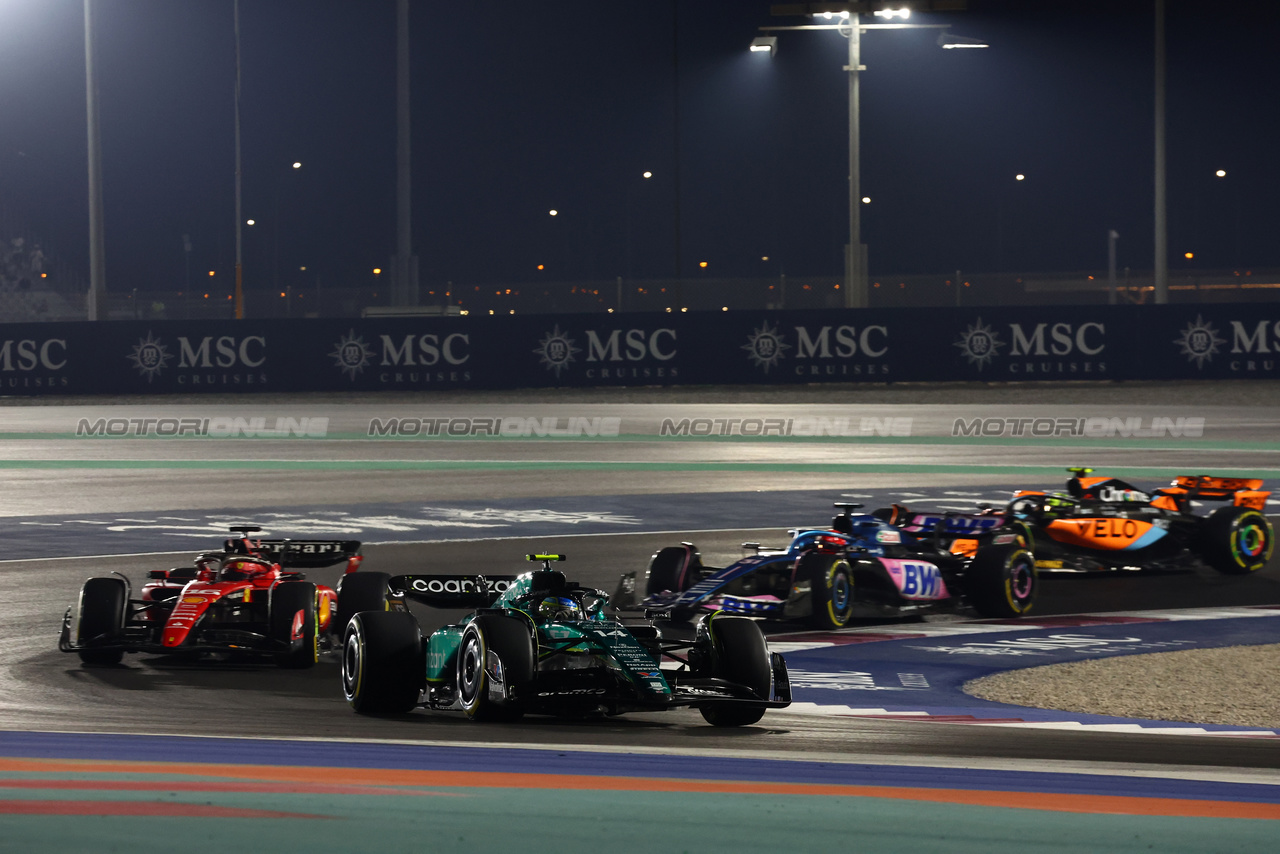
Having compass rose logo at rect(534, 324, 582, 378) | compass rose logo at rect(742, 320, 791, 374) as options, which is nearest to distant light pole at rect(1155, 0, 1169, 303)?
compass rose logo at rect(742, 320, 791, 374)

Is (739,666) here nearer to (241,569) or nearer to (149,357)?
(241,569)

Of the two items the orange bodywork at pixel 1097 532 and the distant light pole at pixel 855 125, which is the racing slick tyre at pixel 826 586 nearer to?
the orange bodywork at pixel 1097 532

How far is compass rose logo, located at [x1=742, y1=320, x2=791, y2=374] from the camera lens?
114 feet

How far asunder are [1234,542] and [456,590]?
8401mm

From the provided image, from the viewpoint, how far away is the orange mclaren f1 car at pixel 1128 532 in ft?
47.7

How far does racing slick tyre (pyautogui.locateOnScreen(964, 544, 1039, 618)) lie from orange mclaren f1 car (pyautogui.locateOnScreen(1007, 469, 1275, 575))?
170 centimetres

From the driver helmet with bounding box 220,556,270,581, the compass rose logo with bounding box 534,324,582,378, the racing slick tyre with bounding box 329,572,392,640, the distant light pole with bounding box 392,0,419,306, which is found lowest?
the racing slick tyre with bounding box 329,572,392,640

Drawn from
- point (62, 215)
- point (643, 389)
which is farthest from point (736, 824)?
point (62, 215)

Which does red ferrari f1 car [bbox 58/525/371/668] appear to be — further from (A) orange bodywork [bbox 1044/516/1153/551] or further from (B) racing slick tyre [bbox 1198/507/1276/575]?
(B) racing slick tyre [bbox 1198/507/1276/575]

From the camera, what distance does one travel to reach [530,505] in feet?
66.6

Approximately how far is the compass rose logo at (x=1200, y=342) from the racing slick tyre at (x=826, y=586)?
961 inches

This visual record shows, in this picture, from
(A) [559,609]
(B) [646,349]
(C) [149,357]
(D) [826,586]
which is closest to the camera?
(A) [559,609]

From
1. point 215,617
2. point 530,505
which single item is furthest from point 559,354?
point 215,617

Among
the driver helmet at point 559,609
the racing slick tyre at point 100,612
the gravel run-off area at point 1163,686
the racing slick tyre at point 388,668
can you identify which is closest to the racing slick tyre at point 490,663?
the driver helmet at point 559,609
